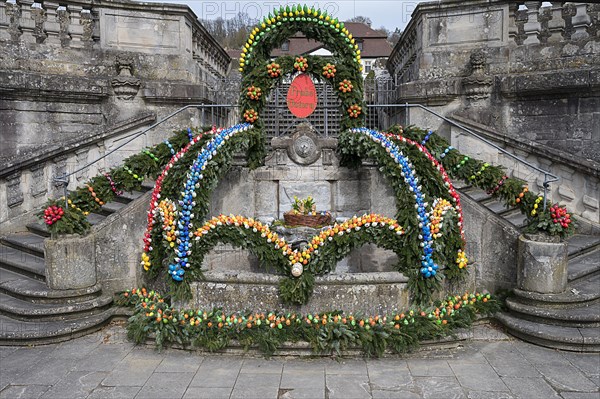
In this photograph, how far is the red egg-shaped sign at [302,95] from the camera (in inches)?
292

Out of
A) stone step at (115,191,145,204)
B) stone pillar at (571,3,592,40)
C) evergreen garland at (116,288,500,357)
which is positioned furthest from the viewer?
stone pillar at (571,3,592,40)

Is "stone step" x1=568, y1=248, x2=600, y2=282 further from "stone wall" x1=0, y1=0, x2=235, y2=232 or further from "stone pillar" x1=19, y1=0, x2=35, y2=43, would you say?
"stone pillar" x1=19, y1=0, x2=35, y2=43

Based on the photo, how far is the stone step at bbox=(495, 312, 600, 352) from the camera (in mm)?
5082

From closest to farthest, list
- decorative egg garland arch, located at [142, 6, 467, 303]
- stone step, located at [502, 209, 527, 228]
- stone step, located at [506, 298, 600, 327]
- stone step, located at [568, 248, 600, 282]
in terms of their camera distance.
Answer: stone step, located at [506, 298, 600, 327], decorative egg garland arch, located at [142, 6, 467, 303], stone step, located at [568, 248, 600, 282], stone step, located at [502, 209, 527, 228]

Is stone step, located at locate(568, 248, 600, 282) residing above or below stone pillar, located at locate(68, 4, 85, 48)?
below

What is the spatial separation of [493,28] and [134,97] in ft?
23.5

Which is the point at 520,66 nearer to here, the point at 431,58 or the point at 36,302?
the point at 431,58

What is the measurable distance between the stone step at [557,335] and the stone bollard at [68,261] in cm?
513

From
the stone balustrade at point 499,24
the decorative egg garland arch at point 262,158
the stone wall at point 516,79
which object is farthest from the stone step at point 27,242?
the stone balustrade at point 499,24

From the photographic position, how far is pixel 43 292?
5.98 metres

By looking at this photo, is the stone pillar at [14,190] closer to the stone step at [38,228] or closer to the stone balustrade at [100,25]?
the stone step at [38,228]

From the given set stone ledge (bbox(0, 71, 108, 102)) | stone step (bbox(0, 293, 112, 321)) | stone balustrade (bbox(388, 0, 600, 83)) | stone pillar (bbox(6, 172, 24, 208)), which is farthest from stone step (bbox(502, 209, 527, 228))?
stone pillar (bbox(6, 172, 24, 208))

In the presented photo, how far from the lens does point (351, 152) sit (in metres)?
7.33

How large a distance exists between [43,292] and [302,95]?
4.48m
